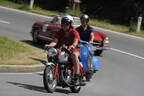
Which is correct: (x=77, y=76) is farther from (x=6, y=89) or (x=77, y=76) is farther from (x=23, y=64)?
(x=23, y=64)

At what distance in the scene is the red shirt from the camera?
916 cm

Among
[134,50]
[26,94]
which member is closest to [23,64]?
[26,94]

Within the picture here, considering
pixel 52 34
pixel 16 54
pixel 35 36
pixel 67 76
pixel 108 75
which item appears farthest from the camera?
pixel 35 36

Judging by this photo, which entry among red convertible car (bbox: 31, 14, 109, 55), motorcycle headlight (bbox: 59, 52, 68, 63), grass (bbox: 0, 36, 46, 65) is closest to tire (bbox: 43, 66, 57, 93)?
motorcycle headlight (bbox: 59, 52, 68, 63)

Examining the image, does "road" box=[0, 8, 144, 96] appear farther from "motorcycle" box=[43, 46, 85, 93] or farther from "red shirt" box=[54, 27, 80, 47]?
"red shirt" box=[54, 27, 80, 47]

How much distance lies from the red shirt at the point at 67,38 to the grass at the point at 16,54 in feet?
8.56

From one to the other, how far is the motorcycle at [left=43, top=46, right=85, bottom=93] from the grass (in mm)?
2788

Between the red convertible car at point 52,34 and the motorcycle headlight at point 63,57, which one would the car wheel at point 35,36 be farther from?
the motorcycle headlight at point 63,57

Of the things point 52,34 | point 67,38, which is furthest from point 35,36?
point 67,38

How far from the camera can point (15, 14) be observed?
89.0ft

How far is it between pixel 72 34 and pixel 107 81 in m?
3.22

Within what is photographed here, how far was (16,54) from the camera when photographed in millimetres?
12805

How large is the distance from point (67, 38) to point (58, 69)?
29.6 inches

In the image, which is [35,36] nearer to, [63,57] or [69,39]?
[69,39]
